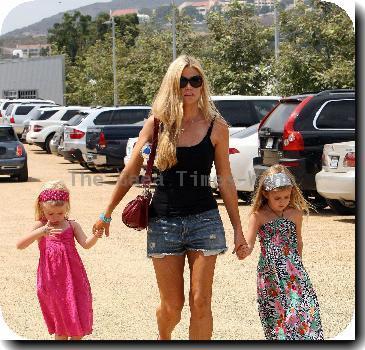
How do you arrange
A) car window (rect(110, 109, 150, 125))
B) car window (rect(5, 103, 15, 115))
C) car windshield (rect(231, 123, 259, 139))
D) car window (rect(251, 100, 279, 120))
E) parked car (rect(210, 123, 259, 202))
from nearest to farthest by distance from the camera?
parked car (rect(210, 123, 259, 202)) < car windshield (rect(231, 123, 259, 139)) < car window (rect(251, 100, 279, 120)) < car window (rect(110, 109, 150, 125)) < car window (rect(5, 103, 15, 115))

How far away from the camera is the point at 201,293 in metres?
6.26

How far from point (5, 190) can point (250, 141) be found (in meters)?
7.28

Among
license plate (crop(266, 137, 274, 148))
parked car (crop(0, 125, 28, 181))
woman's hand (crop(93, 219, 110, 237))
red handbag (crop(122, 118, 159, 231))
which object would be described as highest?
red handbag (crop(122, 118, 159, 231))

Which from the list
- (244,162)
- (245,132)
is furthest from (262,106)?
(244,162)

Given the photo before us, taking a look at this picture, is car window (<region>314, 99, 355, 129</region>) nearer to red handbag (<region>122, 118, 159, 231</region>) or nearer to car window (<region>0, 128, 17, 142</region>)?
red handbag (<region>122, 118, 159, 231</region>)

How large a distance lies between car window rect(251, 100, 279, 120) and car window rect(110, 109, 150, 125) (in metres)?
7.28

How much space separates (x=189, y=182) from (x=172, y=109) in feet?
1.45

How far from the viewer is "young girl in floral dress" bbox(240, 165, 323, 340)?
6539 mm

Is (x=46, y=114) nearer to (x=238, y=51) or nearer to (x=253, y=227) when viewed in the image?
(x=238, y=51)

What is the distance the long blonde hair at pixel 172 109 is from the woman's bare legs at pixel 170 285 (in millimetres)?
563

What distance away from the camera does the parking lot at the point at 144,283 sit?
7.88 metres

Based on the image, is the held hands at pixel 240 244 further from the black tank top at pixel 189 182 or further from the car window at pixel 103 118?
the car window at pixel 103 118

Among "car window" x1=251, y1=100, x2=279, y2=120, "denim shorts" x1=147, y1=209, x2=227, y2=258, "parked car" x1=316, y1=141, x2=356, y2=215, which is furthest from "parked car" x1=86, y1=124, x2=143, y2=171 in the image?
"denim shorts" x1=147, y1=209, x2=227, y2=258

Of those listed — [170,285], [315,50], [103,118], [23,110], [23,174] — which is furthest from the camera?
[23,110]
